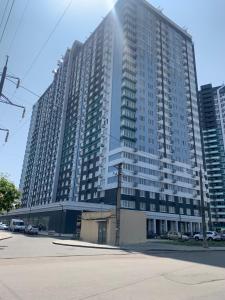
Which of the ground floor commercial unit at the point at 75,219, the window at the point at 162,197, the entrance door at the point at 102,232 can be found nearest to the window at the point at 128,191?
the ground floor commercial unit at the point at 75,219

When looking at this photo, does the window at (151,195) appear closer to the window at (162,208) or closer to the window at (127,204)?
the window at (162,208)

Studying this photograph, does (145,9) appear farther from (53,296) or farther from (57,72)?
(53,296)

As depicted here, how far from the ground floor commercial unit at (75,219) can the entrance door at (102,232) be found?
49.4 feet

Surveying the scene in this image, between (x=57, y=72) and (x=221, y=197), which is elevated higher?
(x=57, y=72)

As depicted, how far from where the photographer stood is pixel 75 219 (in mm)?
66562

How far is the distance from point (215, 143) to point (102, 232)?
125 metres

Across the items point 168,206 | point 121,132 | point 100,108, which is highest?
point 100,108

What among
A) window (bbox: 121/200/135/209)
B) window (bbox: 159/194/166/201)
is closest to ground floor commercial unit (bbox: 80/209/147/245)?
window (bbox: 121/200/135/209)

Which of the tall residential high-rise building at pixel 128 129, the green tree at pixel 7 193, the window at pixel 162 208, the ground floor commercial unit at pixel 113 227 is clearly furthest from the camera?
the window at pixel 162 208

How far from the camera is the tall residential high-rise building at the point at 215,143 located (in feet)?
460

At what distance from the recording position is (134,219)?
3922cm

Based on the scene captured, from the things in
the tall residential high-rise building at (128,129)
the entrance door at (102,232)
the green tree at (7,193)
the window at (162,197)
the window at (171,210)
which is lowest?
the entrance door at (102,232)

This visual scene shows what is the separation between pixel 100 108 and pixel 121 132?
A: 617 inches

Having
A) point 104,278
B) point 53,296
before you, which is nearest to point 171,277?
point 104,278
